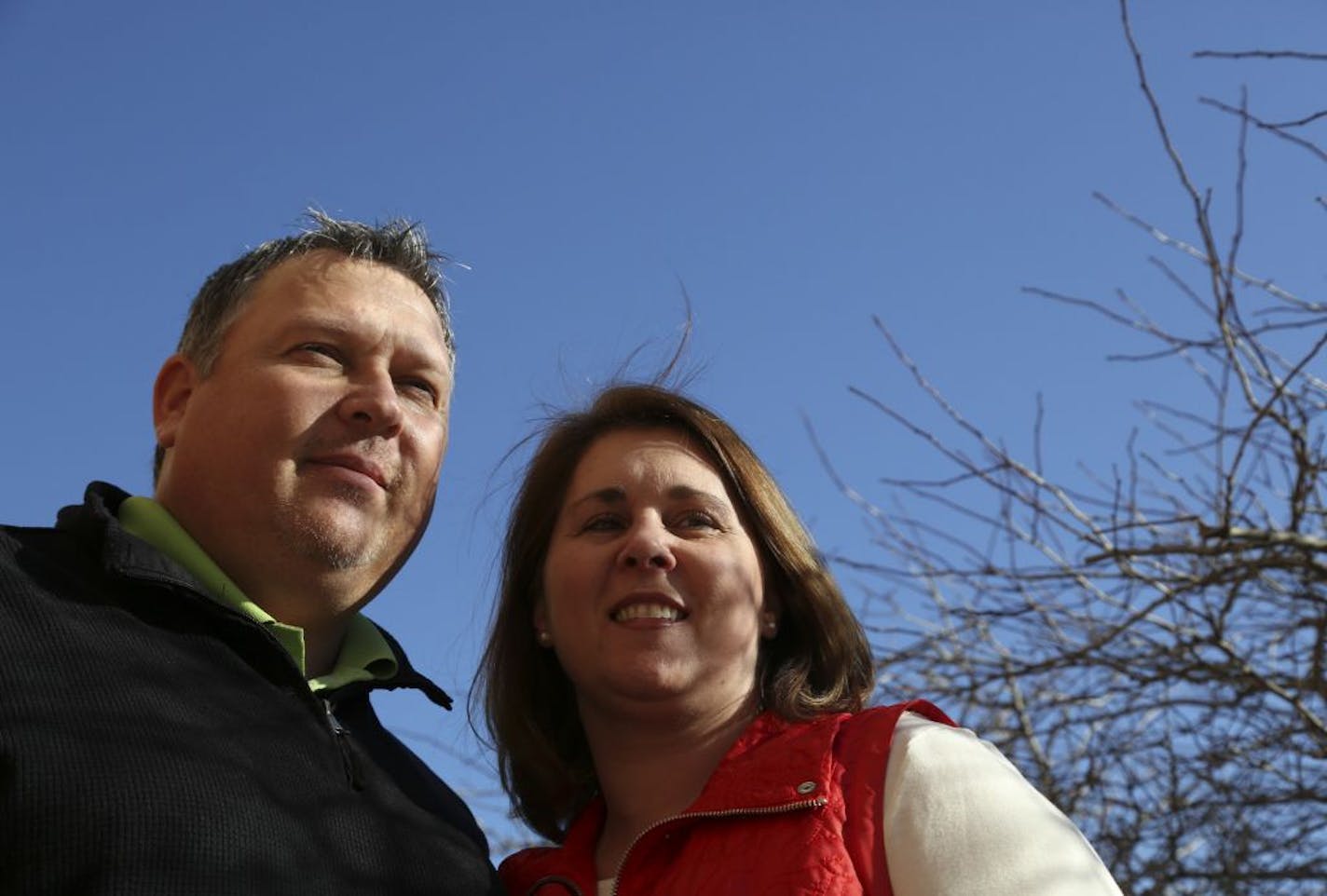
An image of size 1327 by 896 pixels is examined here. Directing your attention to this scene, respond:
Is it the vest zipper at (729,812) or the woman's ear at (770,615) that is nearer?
the vest zipper at (729,812)

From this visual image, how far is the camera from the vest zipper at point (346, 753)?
2.14m

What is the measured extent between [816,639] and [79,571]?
1347 millimetres

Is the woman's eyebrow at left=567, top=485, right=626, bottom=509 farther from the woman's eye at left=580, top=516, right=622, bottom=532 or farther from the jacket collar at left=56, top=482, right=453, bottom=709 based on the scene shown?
the jacket collar at left=56, top=482, right=453, bottom=709

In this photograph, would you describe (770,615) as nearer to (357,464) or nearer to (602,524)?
(602,524)

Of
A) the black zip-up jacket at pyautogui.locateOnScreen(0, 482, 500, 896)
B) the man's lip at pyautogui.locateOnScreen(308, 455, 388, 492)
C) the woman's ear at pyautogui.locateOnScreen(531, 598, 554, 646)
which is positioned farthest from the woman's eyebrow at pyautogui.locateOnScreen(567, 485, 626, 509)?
the black zip-up jacket at pyautogui.locateOnScreen(0, 482, 500, 896)

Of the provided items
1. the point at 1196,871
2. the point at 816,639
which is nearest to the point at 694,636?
the point at 816,639

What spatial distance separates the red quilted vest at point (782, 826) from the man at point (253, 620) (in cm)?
29

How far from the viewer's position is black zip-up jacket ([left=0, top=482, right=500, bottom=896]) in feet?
5.62

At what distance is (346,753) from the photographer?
7.08 ft

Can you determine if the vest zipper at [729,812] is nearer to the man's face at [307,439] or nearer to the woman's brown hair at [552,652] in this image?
the woman's brown hair at [552,652]

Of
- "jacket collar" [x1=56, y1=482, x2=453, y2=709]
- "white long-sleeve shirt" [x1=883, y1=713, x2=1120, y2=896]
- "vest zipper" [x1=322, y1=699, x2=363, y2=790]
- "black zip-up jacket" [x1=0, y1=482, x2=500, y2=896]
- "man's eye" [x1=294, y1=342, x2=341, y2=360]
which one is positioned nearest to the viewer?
"black zip-up jacket" [x1=0, y1=482, x2=500, y2=896]

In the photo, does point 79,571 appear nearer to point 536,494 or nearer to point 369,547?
point 369,547

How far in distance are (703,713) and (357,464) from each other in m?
0.78

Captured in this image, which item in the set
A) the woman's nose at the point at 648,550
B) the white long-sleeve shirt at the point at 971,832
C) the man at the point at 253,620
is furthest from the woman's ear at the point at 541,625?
the white long-sleeve shirt at the point at 971,832
